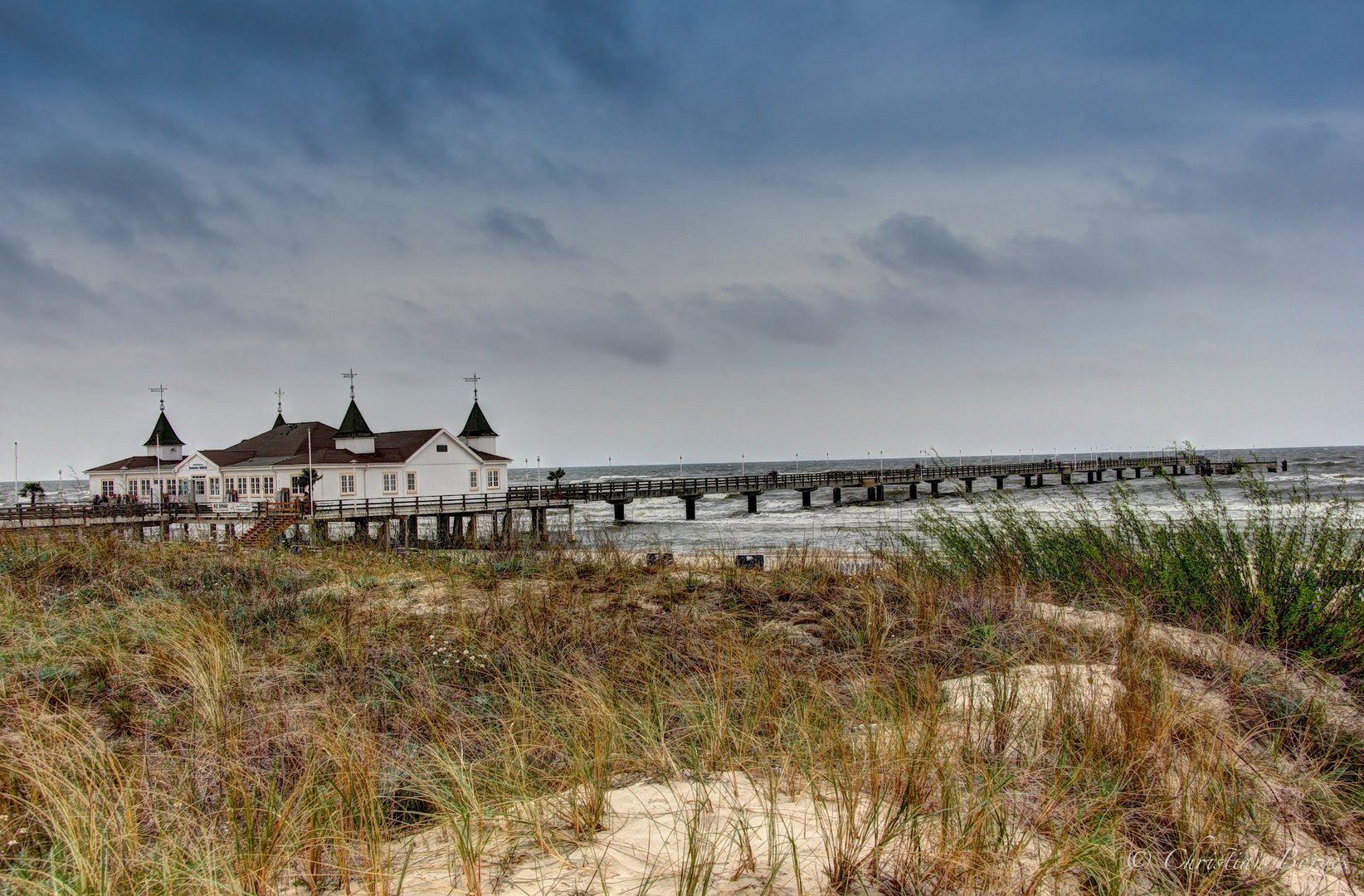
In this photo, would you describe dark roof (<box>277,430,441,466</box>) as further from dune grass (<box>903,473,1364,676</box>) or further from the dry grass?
dune grass (<box>903,473,1364,676</box>)

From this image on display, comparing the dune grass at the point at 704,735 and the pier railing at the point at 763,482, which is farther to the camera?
the pier railing at the point at 763,482

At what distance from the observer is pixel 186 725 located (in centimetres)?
515

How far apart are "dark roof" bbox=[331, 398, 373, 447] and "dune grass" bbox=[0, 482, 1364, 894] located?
109 ft

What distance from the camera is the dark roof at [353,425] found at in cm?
4131

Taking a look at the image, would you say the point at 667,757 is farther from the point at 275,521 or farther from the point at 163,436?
the point at 163,436

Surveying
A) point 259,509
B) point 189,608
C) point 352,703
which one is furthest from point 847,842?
point 259,509

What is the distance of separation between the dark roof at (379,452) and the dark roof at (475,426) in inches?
205

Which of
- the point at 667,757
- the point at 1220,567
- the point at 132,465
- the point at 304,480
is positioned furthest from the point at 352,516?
the point at 667,757

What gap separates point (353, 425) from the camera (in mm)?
41469

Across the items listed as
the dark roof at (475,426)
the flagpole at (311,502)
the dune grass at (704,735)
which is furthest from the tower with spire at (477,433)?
the dune grass at (704,735)

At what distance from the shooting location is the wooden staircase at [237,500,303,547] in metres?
30.4

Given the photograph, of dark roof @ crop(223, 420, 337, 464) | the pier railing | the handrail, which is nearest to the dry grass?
the handrail

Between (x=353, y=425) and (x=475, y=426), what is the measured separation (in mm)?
8284

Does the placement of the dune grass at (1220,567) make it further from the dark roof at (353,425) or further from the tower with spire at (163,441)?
the tower with spire at (163,441)
